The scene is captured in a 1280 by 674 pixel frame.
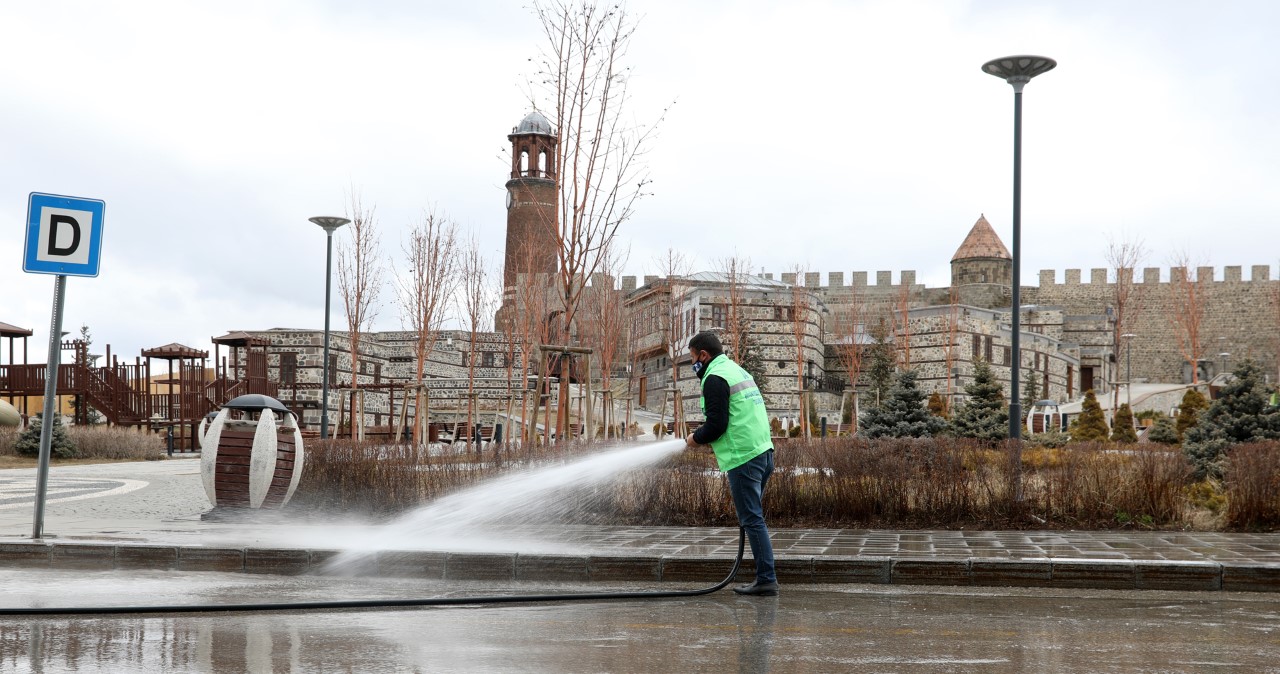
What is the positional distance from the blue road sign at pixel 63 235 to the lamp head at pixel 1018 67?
31.8 feet

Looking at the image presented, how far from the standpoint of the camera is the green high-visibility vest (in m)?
7.55

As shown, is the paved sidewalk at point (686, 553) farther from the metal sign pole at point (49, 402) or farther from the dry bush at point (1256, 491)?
the dry bush at point (1256, 491)

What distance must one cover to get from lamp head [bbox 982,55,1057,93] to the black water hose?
8.13 m

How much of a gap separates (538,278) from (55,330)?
37.1 m

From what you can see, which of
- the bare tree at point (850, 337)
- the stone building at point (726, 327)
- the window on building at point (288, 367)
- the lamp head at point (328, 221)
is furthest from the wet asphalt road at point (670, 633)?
the bare tree at point (850, 337)

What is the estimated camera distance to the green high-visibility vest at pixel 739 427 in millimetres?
7547

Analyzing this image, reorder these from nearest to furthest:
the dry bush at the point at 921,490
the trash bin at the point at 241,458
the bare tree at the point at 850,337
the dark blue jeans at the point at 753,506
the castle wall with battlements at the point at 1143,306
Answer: the dark blue jeans at the point at 753,506
the dry bush at the point at 921,490
the trash bin at the point at 241,458
the bare tree at the point at 850,337
the castle wall with battlements at the point at 1143,306

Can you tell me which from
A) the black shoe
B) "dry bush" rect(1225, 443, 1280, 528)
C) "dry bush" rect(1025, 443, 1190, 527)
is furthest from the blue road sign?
"dry bush" rect(1225, 443, 1280, 528)

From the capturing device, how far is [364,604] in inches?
269

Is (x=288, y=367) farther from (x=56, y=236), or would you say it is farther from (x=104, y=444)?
(x=56, y=236)

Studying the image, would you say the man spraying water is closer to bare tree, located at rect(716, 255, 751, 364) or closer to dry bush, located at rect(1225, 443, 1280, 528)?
dry bush, located at rect(1225, 443, 1280, 528)

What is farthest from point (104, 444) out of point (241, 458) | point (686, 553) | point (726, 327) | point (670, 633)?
point (726, 327)

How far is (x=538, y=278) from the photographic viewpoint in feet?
153

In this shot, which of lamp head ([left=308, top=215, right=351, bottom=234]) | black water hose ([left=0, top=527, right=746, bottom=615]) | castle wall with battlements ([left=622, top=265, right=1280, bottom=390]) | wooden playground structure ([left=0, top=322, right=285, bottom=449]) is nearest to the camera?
black water hose ([left=0, top=527, right=746, bottom=615])
